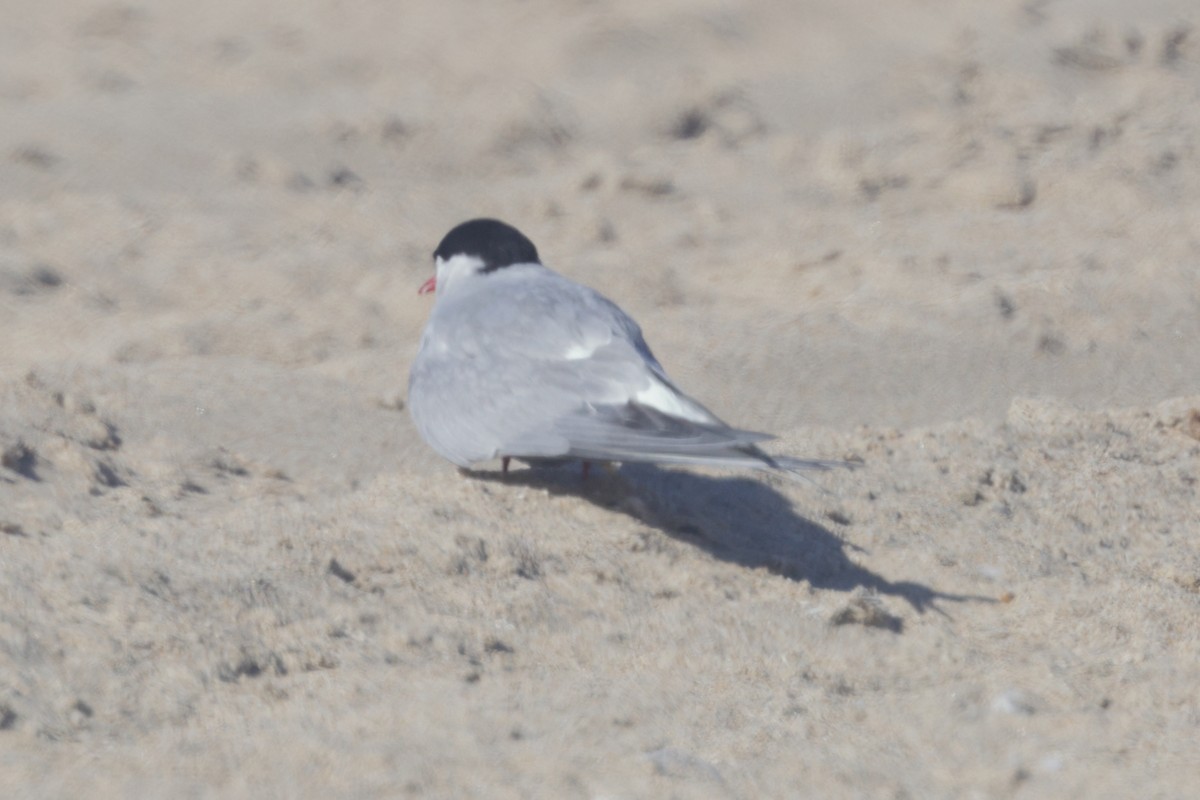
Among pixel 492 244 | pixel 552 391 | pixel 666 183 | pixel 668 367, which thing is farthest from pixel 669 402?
pixel 666 183

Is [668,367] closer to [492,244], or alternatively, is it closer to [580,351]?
[492,244]

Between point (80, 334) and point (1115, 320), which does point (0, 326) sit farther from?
point (1115, 320)

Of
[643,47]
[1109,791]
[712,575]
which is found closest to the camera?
[1109,791]

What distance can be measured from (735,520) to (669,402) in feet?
1.36

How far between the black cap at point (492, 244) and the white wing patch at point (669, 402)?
32.0 inches

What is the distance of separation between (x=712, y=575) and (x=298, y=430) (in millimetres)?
1234

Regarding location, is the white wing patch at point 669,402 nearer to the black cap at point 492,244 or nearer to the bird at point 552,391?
the bird at point 552,391

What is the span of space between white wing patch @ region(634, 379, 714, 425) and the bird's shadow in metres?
0.29

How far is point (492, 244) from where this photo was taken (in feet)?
10.9

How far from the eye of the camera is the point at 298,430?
3.46 metres

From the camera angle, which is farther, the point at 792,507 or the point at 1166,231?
the point at 1166,231

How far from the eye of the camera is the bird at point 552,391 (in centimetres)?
247

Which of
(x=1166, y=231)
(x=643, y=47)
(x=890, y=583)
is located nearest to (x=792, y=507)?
(x=890, y=583)

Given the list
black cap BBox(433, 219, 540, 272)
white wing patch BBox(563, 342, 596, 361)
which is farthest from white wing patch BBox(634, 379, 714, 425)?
black cap BBox(433, 219, 540, 272)
